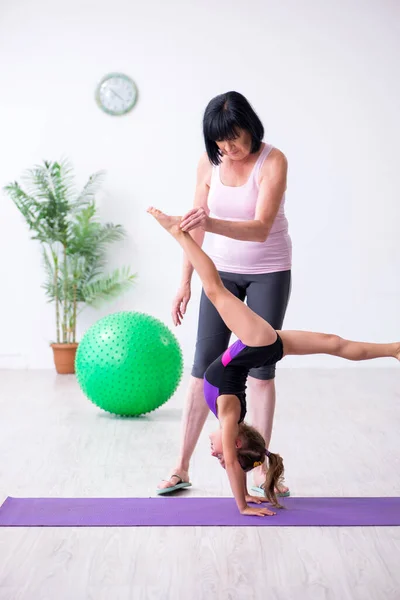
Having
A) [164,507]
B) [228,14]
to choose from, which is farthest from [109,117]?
[164,507]

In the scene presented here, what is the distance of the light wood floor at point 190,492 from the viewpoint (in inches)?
89.7

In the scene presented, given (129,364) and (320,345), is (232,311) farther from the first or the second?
(129,364)

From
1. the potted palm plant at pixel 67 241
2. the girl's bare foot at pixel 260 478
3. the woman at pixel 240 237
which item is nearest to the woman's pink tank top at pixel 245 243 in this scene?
the woman at pixel 240 237

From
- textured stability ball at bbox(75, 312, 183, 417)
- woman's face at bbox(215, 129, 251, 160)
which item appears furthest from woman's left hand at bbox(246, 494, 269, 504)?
textured stability ball at bbox(75, 312, 183, 417)

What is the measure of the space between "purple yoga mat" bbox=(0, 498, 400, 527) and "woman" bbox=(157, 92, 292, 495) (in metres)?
0.18

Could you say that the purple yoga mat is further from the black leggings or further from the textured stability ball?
the textured stability ball

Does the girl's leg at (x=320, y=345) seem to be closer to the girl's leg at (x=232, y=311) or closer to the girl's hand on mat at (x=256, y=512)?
the girl's leg at (x=232, y=311)

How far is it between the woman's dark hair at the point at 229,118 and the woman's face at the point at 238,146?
0.01 meters

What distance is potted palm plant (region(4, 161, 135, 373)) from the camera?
5.59 meters

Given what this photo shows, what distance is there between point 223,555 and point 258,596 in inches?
11.1

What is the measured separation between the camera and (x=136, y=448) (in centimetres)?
376

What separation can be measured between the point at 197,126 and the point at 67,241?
1224mm

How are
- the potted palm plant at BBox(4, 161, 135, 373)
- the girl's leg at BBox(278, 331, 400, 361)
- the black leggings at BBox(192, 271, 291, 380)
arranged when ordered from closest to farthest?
the girl's leg at BBox(278, 331, 400, 361) < the black leggings at BBox(192, 271, 291, 380) < the potted palm plant at BBox(4, 161, 135, 373)

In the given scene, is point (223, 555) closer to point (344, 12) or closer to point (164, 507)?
point (164, 507)
